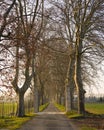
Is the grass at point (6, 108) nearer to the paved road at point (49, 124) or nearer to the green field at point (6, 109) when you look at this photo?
the green field at point (6, 109)

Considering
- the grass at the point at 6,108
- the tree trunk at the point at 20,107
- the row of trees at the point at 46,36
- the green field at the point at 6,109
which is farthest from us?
the tree trunk at the point at 20,107

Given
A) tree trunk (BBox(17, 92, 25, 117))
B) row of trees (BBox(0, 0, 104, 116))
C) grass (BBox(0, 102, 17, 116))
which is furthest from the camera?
tree trunk (BBox(17, 92, 25, 117))

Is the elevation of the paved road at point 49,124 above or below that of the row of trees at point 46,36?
below

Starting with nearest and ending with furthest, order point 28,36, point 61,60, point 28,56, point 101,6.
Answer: point 28,36 → point 28,56 → point 101,6 → point 61,60

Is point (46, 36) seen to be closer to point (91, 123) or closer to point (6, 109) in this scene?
point (6, 109)

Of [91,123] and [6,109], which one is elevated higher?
[6,109]

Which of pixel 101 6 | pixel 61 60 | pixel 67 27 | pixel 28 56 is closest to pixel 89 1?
pixel 101 6

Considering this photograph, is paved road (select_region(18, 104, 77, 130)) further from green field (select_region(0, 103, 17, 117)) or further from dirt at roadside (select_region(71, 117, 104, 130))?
green field (select_region(0, 103, 17, 117))

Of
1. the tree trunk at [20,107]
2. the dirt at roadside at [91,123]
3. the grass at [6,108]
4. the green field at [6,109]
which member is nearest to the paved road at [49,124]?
the dirt at roadside at [91,123]

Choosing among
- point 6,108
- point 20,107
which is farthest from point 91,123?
point 6,108

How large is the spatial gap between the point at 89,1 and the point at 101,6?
141 cm

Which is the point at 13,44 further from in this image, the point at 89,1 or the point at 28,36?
the point at 89,1

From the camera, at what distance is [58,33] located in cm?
4600

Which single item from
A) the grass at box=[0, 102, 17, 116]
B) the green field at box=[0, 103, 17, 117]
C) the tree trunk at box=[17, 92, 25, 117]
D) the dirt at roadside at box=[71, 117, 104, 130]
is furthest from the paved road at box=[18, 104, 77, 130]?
the tree trunk at box=[17, 92, 25, 117]
